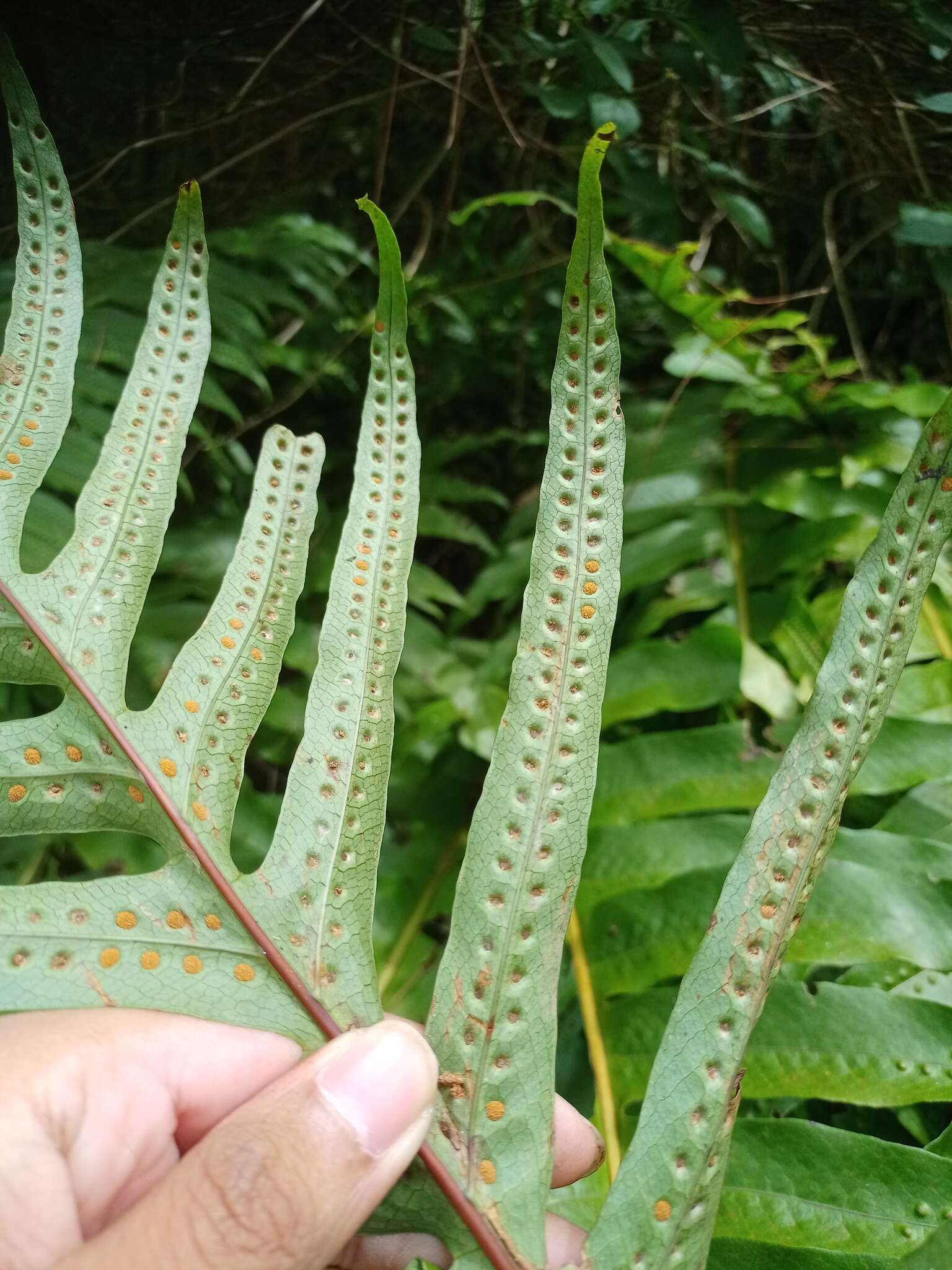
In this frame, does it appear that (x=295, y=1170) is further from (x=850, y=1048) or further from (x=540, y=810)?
(x=850, y=1048)

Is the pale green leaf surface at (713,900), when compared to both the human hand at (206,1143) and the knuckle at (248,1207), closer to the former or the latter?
the human hand at (206,1143)

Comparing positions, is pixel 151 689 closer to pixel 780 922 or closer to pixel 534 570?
pixel 534 570

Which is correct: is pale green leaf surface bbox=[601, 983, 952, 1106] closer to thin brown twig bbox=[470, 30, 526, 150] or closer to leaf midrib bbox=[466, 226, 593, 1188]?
leaf midrib bbox=[466, 226, 593, 1188]

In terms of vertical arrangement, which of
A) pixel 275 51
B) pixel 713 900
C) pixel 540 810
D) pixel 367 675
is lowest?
pixel 713 900

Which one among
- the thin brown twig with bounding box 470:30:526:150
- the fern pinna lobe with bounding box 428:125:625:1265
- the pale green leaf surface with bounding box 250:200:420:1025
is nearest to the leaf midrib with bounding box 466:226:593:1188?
the fern pinna lobe with bounding box 428:125:625:1265

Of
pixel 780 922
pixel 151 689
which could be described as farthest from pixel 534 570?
pixel 151 689

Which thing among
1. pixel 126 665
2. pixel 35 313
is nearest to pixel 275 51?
pixel 35 313

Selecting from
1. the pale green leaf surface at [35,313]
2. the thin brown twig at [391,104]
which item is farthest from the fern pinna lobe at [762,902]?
the thin brown twig at [391,104]
